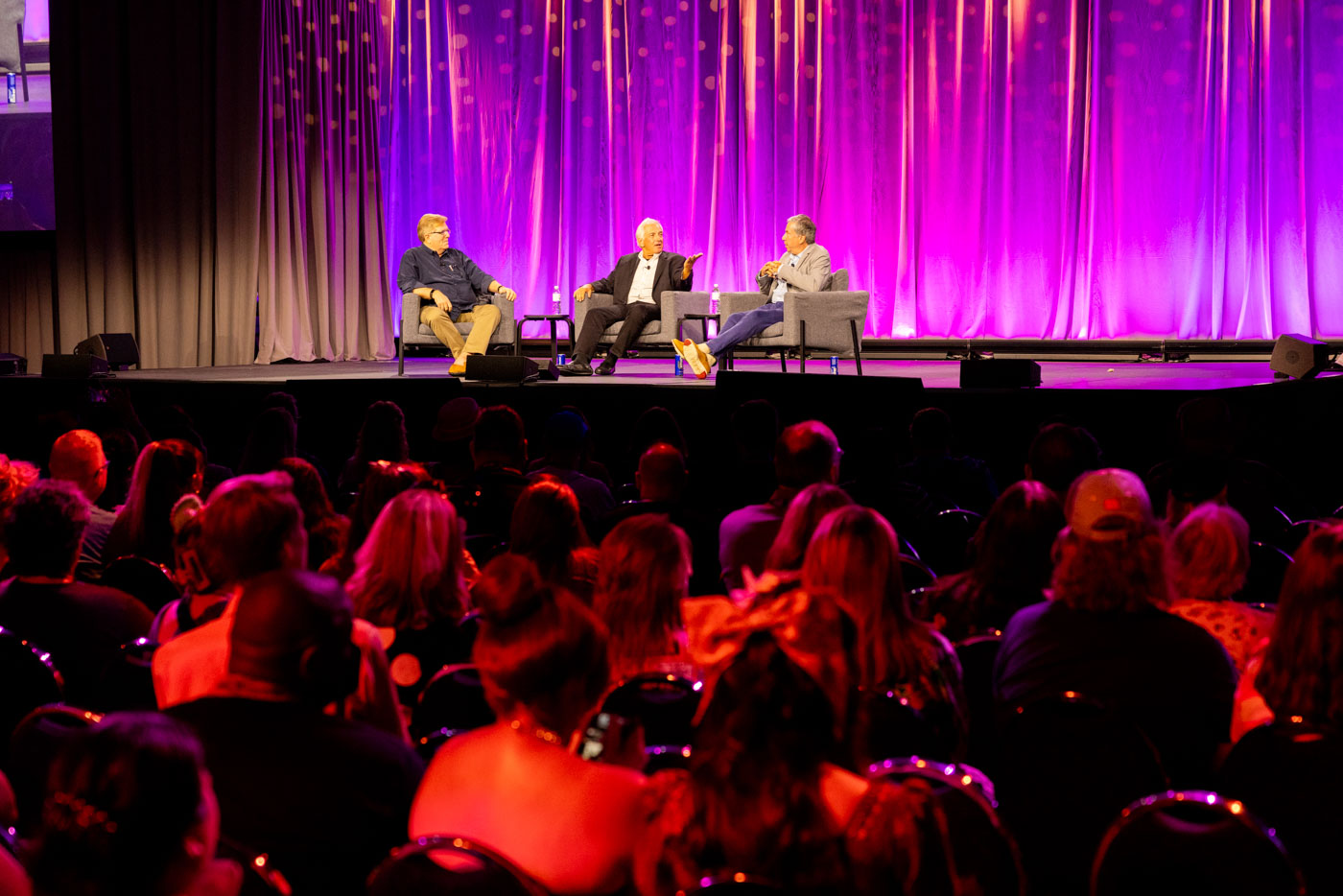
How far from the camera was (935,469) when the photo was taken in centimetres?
426

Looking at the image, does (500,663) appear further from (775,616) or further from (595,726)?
(775,616)

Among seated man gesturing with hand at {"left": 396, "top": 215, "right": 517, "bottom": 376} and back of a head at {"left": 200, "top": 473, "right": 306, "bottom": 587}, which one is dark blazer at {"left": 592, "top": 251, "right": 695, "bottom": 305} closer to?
seated man gesturing with hand at {"left": 396, "top": 215, "right": 517, "bottom": 376}

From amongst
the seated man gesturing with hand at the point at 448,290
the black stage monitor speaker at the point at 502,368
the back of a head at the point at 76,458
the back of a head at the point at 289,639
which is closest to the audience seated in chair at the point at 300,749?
the back of a head at the point at 289,639

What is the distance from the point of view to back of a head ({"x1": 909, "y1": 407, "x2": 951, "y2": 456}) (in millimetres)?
4262

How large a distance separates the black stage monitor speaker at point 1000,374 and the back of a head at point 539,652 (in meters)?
4.92

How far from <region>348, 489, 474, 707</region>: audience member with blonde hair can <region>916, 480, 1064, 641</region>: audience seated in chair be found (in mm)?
1000

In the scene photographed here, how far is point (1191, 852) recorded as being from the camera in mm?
1322

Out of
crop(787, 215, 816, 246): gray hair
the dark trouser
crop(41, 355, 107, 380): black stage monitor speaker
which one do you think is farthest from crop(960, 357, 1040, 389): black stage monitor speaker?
crop(41, 355, 107, 380): black stage monitor speaker

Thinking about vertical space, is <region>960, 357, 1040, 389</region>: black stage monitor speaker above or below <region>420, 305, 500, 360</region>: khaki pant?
below

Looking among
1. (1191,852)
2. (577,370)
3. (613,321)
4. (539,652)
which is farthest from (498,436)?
(613,321)

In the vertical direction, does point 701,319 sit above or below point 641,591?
above

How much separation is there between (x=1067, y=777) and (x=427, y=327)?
6.99 metres

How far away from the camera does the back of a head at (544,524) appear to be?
104 inches

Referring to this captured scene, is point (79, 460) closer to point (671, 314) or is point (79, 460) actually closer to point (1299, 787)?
point (1299, 787)
